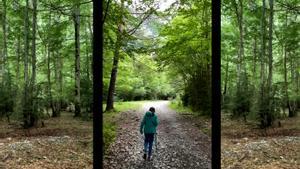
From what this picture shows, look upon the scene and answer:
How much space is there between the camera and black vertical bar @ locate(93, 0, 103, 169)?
21.6 ft

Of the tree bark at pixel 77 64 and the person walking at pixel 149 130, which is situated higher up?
the tree bark at pixel 77 64

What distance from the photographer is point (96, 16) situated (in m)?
6.65

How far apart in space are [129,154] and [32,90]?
5891 millimetres

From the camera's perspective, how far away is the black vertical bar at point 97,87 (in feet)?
21.6

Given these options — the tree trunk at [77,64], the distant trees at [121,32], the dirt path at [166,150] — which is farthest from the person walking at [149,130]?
the tree trunk at [77,64]

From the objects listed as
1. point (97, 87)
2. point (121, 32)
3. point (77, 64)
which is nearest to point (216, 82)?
point (97, 87)

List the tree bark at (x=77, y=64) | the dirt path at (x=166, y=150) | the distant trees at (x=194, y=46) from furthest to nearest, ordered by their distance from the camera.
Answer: the distant trees at (x=194, y=46), the tree bark at (x=77, y=64), the dirt path at (x=166, y=150)

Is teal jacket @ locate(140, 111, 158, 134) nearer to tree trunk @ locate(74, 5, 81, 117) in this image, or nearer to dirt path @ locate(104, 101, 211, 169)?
dirt path @ locate(104, 101, 211, 169)

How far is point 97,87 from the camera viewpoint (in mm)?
6590

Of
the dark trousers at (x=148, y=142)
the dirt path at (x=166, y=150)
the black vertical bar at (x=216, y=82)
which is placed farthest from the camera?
the dark trousers at (x=148, y=142)

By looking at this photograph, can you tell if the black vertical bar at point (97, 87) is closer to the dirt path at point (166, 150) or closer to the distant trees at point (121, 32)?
the dirt path at point (166, 150)

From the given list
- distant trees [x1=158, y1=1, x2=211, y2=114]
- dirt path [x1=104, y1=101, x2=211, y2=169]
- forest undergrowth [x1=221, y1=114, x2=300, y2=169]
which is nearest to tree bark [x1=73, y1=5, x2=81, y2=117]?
dirt path [x1=104, y1=101, x2=211, y2=169]

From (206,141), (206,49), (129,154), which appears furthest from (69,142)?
(206,49)

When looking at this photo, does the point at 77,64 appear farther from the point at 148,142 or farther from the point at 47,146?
the point at 148,142
